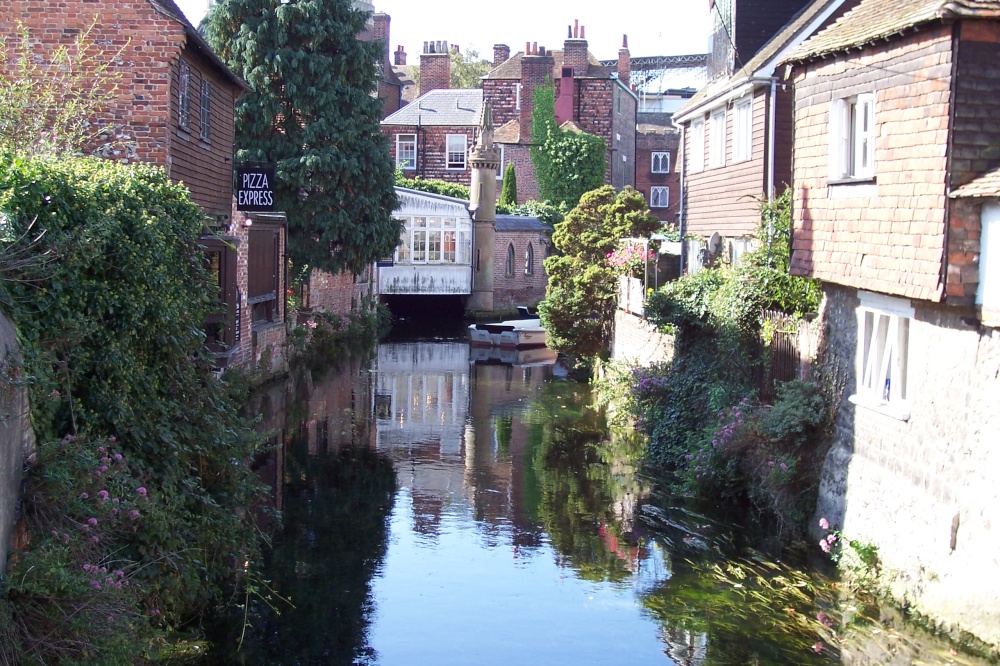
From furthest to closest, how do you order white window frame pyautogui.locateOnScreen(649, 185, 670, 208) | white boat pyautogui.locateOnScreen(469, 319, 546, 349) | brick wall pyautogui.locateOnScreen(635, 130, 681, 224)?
white window frame pyautogui.locateOnScreen(649, 185, 670, 208) → brick wall pyautogui.locateOnScreen(635, 130, 681, 224) → white boat pyautogui.locateOnScreen(469, 319, 546, 349)

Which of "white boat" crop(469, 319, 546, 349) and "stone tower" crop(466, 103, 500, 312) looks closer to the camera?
"white boat" crop(469, 319, 546, 349)

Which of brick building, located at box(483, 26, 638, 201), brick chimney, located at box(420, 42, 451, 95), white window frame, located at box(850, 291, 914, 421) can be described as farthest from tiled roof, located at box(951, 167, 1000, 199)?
brick chimney, located at box(420, 42, 451, 95)

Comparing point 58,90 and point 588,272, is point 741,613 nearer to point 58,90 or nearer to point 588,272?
point 58,90

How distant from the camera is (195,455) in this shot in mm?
10898

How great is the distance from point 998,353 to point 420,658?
6278 millimetres

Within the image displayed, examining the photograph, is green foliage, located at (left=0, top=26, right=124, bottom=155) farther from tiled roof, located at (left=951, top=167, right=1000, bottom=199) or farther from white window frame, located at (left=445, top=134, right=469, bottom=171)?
white window frame, located at (left=445, top=134, right=469, bottom=171)

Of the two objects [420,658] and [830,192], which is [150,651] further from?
[830,192]

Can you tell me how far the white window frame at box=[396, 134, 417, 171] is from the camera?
202ft

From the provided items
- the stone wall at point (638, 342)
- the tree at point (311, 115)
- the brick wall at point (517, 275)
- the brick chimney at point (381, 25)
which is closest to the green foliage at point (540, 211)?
the brick wall at point (517, 275)

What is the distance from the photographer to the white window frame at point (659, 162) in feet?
206

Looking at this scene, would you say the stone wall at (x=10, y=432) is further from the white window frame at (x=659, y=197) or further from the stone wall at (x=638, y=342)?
the white window frame at (x=659, y=197)

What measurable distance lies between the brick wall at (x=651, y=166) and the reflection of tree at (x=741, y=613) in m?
49.7

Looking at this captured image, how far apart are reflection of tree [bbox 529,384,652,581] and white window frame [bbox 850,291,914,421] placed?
3.69 metres

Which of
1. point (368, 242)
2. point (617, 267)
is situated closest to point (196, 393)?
point (617, 267)
